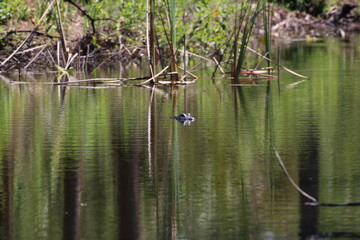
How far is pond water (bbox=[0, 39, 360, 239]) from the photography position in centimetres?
477

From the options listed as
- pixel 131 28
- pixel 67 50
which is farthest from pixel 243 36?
pixel 131 28

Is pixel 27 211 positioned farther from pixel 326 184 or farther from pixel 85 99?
pixel 85 99

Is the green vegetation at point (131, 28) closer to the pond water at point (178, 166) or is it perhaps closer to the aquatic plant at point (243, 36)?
the aquatic plant at point (243, 36)

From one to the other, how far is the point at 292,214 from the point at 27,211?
1436mm

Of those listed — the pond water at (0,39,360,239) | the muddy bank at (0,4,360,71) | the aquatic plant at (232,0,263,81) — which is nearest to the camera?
the pond water at (0,39,360,239)

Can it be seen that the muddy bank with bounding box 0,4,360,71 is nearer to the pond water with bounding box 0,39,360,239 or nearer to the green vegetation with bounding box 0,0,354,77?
the green vegetation with bounding box 0,0,354,77

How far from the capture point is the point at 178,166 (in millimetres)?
6469

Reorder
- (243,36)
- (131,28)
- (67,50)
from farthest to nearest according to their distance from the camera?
(131,28) → (67,50) → (243,36)

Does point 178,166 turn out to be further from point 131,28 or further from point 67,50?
point 131,28

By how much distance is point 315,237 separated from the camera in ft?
14.6

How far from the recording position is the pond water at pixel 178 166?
15.7 ft

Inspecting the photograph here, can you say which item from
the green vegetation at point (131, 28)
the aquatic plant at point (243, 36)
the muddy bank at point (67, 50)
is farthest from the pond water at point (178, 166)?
the green vegetation at point (131, 28)

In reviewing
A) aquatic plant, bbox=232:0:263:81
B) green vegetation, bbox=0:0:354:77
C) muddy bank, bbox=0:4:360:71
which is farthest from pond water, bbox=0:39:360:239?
green vegetation, bbox=0:0:354:77

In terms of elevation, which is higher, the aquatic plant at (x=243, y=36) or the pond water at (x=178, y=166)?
the aquatic plant at (x=243, y=36)
